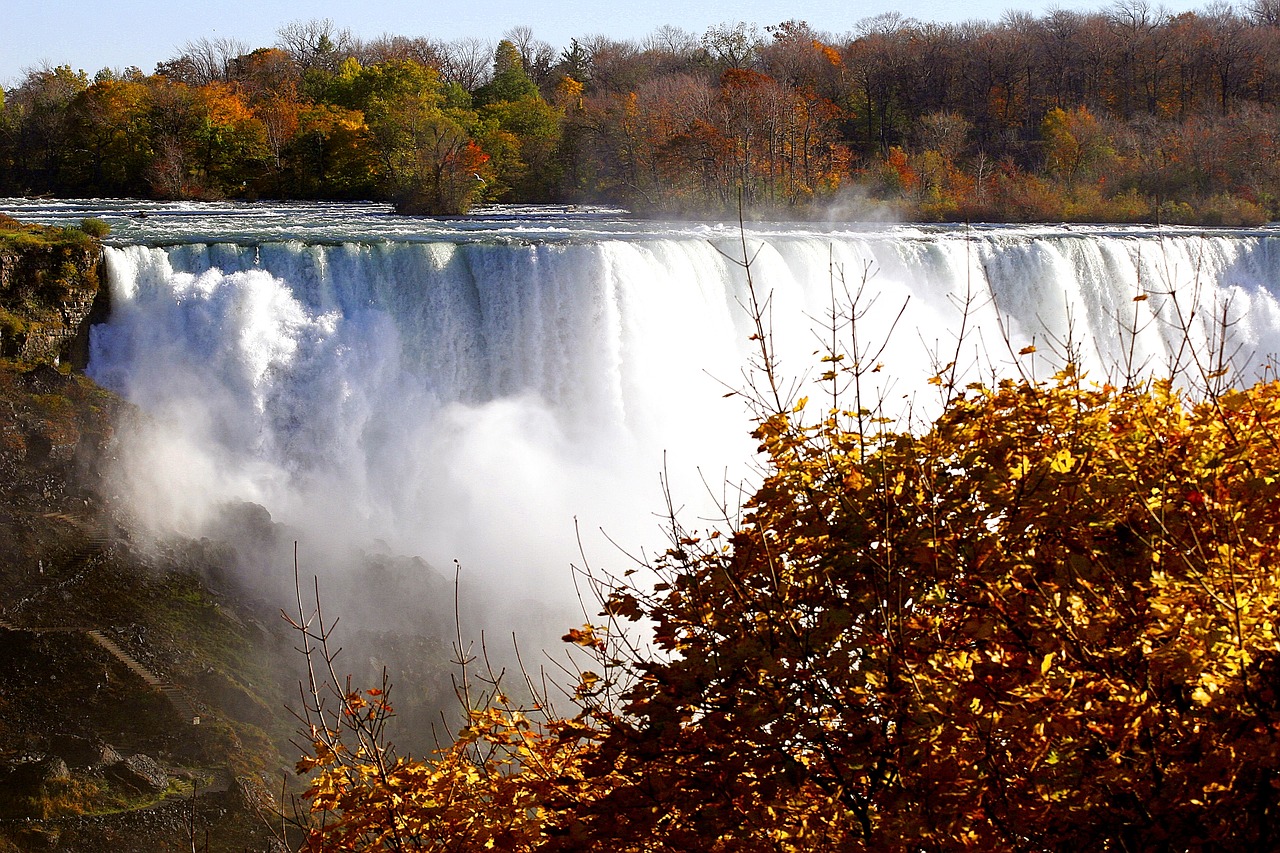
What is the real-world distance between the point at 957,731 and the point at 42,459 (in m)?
14.2

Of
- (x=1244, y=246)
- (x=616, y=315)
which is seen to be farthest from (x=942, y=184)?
(x=616, y=315)

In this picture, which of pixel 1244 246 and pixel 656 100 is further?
pixel 656 100

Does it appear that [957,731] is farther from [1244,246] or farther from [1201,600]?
[1244,246]

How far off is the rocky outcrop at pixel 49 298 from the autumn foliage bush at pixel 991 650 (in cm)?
1517

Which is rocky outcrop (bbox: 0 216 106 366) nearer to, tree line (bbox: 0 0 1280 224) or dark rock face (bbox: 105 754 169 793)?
dark rock face (bbox: 105 754 169 793)

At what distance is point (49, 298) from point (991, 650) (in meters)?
16.5

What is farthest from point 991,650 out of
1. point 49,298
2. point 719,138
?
point 719,138

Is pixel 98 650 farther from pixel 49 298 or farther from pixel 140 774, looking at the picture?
pixel 49 298

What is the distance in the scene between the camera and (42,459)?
14.8 metres

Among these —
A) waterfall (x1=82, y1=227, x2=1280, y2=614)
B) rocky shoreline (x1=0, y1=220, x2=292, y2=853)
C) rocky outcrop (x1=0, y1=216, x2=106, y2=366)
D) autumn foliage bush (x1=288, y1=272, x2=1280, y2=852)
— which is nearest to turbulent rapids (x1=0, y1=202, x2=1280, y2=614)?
waterfall (x1=82, y1=227, x2=1280, y2=614)

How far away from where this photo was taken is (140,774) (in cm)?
962

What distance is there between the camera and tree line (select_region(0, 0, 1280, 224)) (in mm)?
34500

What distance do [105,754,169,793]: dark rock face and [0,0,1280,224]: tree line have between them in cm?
2207

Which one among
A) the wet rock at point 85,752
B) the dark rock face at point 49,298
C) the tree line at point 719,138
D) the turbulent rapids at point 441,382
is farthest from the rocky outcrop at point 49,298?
the tree line at point 719,138
